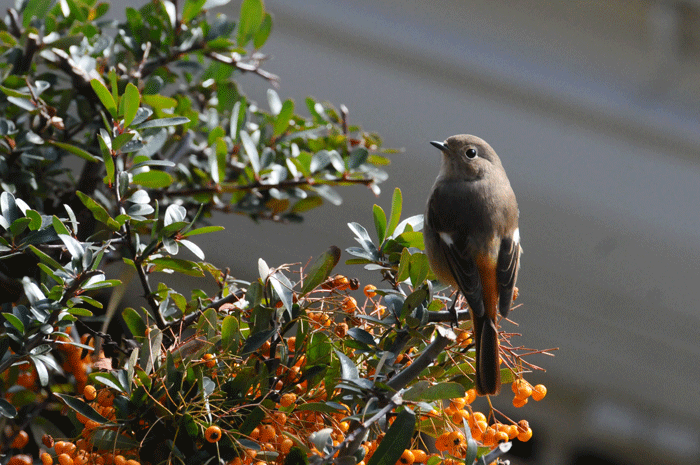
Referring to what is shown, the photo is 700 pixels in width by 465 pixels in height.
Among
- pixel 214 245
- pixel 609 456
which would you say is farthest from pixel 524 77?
pixel 609 456

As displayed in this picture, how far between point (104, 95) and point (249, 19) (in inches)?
18.2

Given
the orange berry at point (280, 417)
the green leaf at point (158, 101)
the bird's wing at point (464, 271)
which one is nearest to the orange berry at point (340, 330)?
the orange berry at point (280, 417)

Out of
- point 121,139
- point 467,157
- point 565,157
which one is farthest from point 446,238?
point 565,157

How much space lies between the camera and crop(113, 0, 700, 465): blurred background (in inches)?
93.7

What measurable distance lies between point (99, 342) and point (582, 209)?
6.82ft

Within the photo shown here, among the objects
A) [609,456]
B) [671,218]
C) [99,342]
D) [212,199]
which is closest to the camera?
[99,342]

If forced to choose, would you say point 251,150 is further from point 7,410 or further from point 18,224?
point 7,410

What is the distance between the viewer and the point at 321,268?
737 mm

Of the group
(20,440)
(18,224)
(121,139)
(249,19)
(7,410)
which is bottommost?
(20,440)

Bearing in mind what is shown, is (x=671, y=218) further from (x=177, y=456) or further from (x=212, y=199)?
(x=177, y=456)

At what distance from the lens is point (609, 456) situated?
2.77 metres

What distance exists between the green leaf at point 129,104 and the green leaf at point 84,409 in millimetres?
341

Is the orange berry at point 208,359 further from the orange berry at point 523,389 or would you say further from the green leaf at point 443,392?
the orange berry at point 523,389

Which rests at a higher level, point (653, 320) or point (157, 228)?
point (157, 228)
